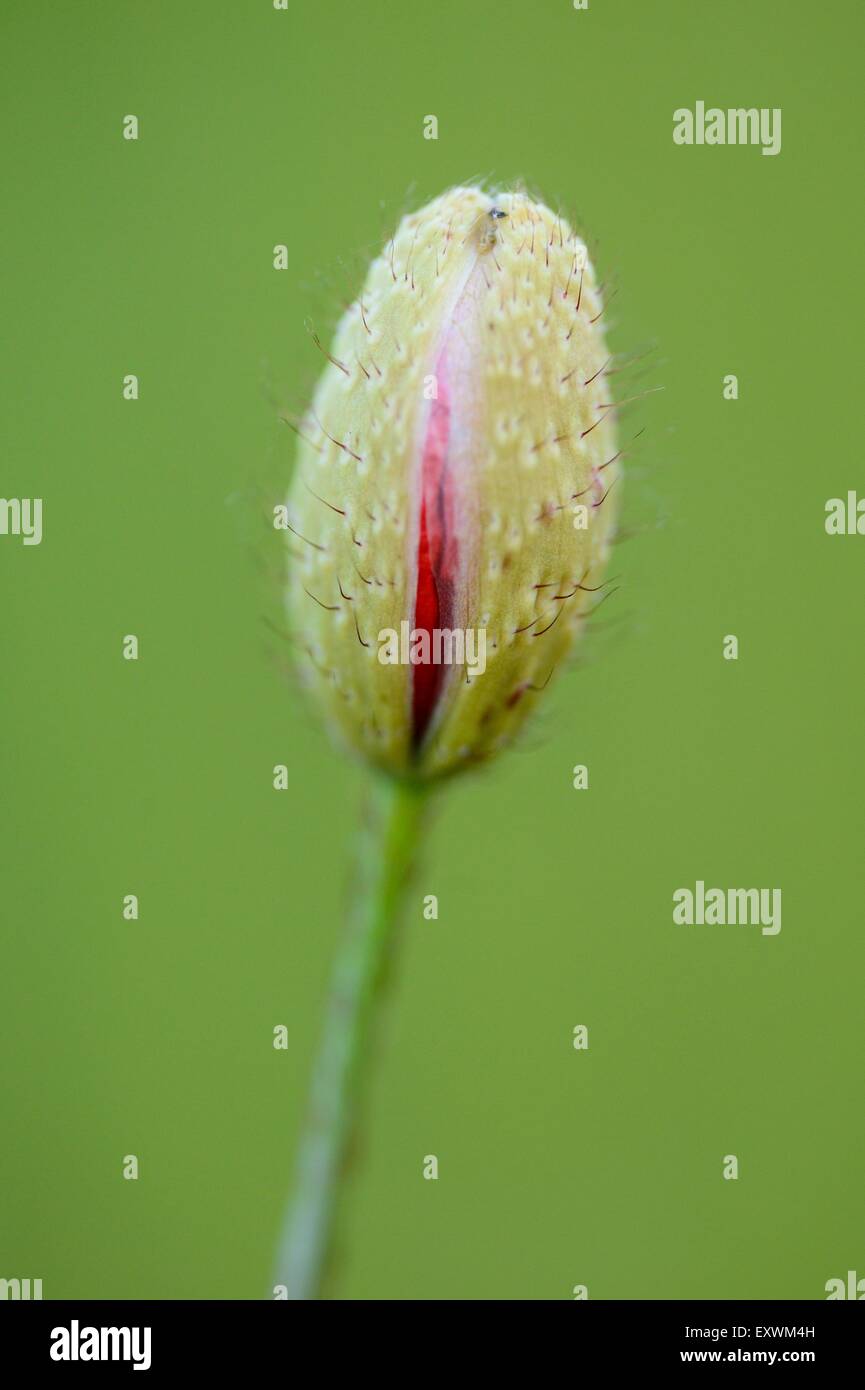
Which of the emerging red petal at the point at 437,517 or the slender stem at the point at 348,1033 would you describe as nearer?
the emerging red petal at the point at 437,517

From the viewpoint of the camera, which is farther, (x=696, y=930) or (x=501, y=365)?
(x=696, y=930)

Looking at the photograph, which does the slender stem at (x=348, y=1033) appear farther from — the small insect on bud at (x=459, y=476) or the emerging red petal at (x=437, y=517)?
the emerging red petal at (x=437, y=517)

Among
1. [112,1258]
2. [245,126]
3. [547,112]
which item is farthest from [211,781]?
[547,112]

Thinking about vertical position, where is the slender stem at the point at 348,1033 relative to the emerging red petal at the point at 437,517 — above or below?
below

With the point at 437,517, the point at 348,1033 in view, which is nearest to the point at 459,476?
the point at 437,517

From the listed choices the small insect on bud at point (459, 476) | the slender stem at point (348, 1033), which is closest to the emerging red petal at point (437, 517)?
the small insect on bud at point (459, 476)
